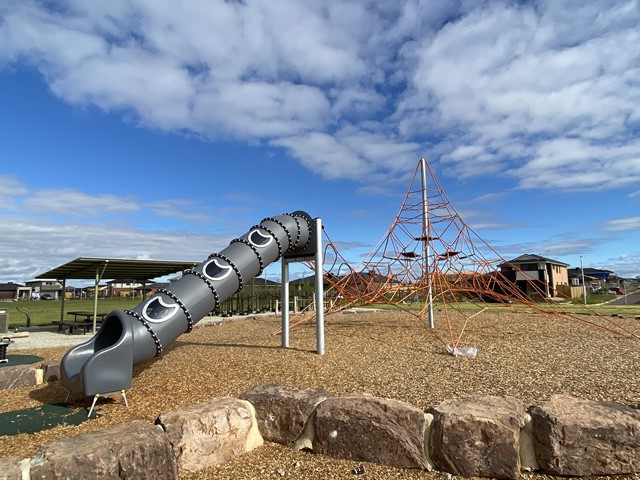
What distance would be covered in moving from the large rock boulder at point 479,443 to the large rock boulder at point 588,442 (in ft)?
0.67

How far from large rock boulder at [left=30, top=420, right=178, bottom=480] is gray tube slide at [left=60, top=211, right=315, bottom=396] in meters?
2.29

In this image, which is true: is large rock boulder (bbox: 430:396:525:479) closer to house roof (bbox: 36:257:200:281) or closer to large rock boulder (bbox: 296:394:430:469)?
large rock boulder (bbox: 296:394:430:469)

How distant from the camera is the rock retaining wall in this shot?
125 inches

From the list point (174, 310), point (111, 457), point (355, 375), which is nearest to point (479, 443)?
point (111, 457)

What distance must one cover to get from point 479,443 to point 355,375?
3.06 meters

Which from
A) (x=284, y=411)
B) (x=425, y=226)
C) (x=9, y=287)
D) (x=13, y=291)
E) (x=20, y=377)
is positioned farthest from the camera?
(x=9, y=287)

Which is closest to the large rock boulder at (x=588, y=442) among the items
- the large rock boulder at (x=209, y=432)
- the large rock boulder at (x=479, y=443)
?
the large rock boulder at (x=479, y=443)

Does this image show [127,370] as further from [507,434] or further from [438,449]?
[507,434]

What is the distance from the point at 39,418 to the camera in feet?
16.8

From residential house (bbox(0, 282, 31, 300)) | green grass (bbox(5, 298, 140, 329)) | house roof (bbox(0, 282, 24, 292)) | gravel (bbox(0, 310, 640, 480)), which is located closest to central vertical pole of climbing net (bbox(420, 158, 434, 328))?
gravel (bbox(0, 310, 640, 480))

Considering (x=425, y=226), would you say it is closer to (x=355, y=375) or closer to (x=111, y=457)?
(x=355, y=375)

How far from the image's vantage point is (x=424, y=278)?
11.5 m

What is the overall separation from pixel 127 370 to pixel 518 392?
5.06m

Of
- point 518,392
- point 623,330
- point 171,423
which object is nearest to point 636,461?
point 518,392
